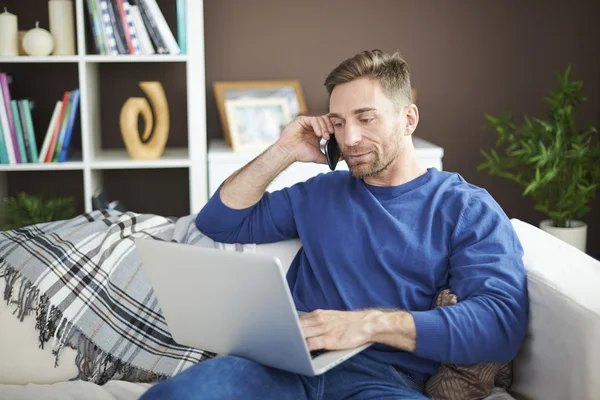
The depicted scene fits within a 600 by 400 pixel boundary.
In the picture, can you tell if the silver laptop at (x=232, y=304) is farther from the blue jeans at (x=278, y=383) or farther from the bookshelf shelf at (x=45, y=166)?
the bookshelf shelf at (x=45, y=166)

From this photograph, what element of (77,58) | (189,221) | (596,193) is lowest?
(596,193)

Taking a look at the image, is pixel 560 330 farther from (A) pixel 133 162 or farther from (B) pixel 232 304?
(A) pixel 133 162

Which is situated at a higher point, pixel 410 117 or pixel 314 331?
pixel 410 117

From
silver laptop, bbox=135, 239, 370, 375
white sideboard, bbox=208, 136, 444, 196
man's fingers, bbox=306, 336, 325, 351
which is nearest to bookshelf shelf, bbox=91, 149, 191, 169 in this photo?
white sideboard, bbox=208, 136, 444, 196

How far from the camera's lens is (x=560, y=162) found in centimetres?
328

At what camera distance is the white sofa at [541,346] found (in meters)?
1.52

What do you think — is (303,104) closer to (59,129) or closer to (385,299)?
(59,129)

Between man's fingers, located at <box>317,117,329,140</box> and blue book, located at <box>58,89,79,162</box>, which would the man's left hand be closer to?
man's fingers, located at <box>317,117,329,140</box>

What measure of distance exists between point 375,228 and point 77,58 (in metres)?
1.78

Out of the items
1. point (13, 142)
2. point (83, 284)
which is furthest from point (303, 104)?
point (83, 284)

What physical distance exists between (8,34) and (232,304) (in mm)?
2173

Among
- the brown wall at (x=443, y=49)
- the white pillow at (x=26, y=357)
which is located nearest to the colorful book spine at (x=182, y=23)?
the brown wall at (x=443, y=49)

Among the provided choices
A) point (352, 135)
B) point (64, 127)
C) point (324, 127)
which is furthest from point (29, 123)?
point (352, 135)

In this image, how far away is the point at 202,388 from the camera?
57.2 inches
